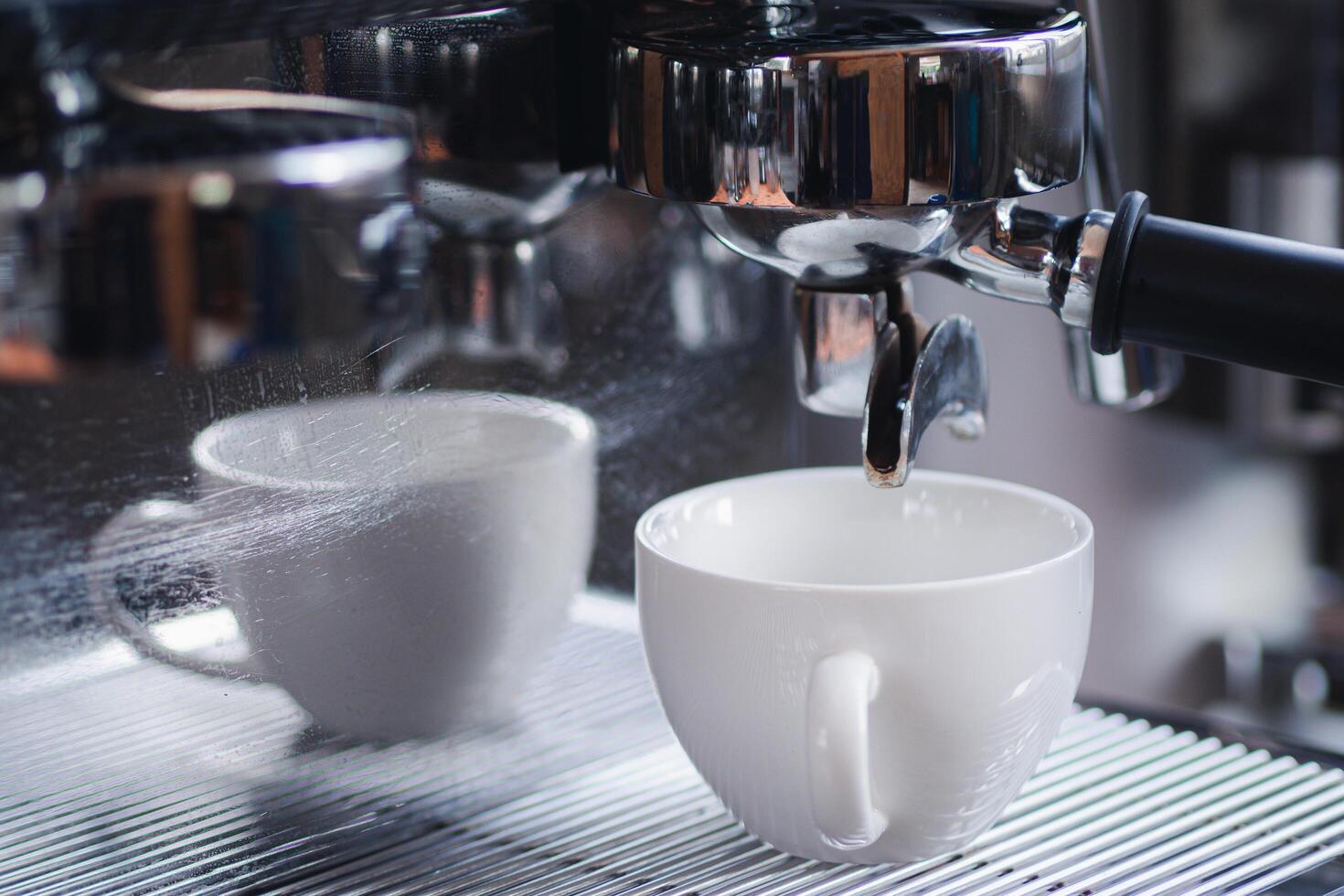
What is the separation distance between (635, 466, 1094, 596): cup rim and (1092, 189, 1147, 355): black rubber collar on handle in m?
0.04

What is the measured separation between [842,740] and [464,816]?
0.10 m

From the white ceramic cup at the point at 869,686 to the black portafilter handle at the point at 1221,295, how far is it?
5 centimetres

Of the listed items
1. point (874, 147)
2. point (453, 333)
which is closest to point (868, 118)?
point (874, 147)

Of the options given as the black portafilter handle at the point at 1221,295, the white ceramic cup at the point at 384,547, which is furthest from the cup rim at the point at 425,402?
the black portafilter handle at the point at 1221,295

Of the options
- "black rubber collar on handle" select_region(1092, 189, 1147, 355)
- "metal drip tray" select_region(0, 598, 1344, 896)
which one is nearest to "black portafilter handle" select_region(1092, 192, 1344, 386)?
"black rubber collar on handle" select_region(1092, 189, 1147, 355)

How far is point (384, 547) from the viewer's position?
302 millimetres

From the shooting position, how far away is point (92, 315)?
250 millimetres

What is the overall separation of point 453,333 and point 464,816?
0.35ft

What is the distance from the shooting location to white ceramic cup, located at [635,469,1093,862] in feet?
0.87

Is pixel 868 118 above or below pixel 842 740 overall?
above

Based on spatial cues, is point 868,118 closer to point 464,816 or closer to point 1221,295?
point 1221,295

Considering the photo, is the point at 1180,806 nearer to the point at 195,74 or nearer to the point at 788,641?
the point at 788,641

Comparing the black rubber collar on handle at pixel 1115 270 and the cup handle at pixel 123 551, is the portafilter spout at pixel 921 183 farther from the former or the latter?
the cup handle at pixel 123 551

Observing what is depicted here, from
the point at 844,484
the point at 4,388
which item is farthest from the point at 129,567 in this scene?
the point at 844,484
